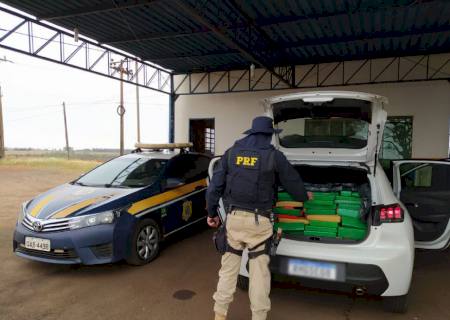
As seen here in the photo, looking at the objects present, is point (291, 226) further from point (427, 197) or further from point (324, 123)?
point (427, 197)

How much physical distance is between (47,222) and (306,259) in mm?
2898

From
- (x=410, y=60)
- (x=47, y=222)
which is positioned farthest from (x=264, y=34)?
(x=47, y=222)

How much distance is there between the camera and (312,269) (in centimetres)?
294

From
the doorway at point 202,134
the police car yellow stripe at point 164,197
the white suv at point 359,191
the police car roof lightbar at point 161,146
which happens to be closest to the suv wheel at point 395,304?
the white suv at point 359,191

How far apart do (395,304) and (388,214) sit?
82 cm

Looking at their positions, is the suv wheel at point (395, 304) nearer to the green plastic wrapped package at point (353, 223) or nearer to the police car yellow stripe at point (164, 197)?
the green plastic wrapped package at point (353, 223)

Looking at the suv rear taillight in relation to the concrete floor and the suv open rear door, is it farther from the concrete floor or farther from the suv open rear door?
the suv open rear door

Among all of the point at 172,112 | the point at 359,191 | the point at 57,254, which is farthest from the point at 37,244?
the point at 172,112

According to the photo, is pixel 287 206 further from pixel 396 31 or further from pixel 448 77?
pixel 448 77

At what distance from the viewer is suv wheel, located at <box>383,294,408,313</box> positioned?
3.07 metres

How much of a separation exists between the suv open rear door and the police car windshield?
10.8 ft

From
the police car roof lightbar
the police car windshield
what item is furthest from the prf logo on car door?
the police car roof lightbar

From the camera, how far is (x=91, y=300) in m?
3.52

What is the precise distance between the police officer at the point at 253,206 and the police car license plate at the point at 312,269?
30cm
